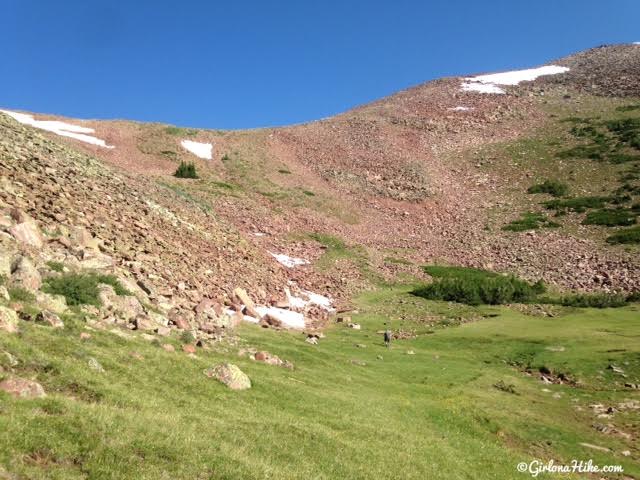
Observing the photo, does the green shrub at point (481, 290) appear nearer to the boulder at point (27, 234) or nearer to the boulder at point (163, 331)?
the boulder at point (163, 331)

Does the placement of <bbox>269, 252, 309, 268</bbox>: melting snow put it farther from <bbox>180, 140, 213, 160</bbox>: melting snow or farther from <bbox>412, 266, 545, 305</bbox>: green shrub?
<bbox>180, 140, 213, 160</bbox>: melting snow

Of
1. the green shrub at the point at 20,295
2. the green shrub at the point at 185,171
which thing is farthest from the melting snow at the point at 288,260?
the green shrub at the point at 20,295

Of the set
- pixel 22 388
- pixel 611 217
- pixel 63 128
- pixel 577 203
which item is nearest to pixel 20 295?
pixel 22 388

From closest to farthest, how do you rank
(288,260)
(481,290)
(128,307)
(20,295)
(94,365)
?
(94,365) → (20,295) → (128,307) → (481,290) → (288,260)

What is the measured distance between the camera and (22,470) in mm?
7488

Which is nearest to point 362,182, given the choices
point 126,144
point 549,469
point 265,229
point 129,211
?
point 265,229

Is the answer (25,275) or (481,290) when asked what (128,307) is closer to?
(25,275)

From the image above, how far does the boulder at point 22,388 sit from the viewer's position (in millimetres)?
9664

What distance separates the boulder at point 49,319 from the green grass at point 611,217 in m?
54.8

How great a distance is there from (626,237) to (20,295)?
5229 centimetres

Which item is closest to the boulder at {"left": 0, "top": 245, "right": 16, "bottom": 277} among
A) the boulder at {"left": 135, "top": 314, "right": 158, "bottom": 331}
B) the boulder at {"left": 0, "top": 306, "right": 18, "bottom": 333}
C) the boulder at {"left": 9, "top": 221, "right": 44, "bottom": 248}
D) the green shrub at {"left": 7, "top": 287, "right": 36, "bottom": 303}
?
the green shrub at {"left": 7, "top": 287, "right": 36, "bottom": 303}

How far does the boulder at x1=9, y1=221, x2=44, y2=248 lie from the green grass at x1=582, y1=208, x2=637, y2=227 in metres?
53.7

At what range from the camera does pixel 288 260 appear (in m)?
40.9

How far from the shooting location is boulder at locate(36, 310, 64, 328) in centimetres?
1401
